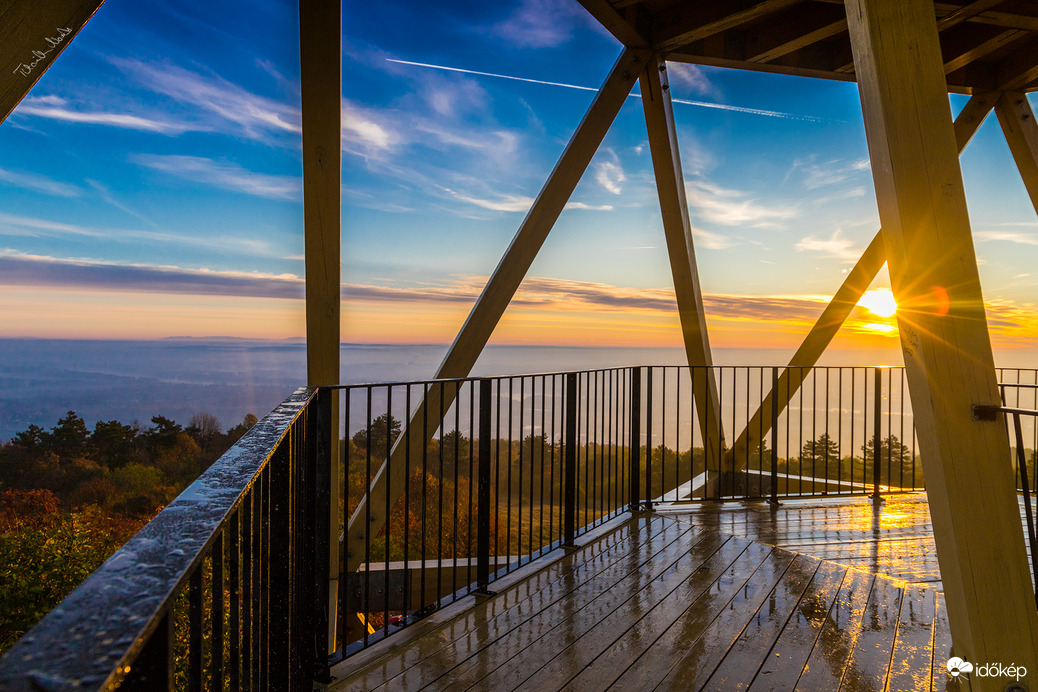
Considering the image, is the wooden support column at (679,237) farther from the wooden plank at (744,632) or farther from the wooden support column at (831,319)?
the wooden plank at (744,632)

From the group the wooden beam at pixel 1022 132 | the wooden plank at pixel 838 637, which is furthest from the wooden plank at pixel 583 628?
the wooden beam at pixel 1022 132

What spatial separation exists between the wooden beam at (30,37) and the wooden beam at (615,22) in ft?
12.5

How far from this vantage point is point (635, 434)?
15.2ft

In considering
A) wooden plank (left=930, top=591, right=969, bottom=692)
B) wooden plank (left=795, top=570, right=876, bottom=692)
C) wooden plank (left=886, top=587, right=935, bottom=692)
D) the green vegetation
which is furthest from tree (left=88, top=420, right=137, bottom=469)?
wooden plank (left=930, top=591, right=969, bottom=692)

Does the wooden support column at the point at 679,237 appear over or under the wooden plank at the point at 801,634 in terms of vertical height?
over

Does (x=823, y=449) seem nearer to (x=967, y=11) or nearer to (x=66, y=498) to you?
(x=967, y=11)

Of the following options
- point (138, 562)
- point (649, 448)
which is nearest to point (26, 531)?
point (649, 448)

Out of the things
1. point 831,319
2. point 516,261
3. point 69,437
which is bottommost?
point 69,437

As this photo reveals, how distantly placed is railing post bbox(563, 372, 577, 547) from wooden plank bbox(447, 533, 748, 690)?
1.95ft

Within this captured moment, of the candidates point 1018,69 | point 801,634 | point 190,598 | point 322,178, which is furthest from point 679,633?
point 1018,69

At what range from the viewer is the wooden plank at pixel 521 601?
2258mm

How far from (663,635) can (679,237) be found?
418 cm

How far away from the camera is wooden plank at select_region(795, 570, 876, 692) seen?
7.22ft

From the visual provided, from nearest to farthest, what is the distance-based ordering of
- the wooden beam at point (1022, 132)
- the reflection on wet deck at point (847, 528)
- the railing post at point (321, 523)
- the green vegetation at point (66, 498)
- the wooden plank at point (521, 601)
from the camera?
1. the railing post at point (321, 523)
2. the wooden plank at point (521, 601)
3. the reflection on wet deck at point (847, 528)
4. the wooden beam at point (1022, 132)
5. the green vegetation at point (66, 498)
